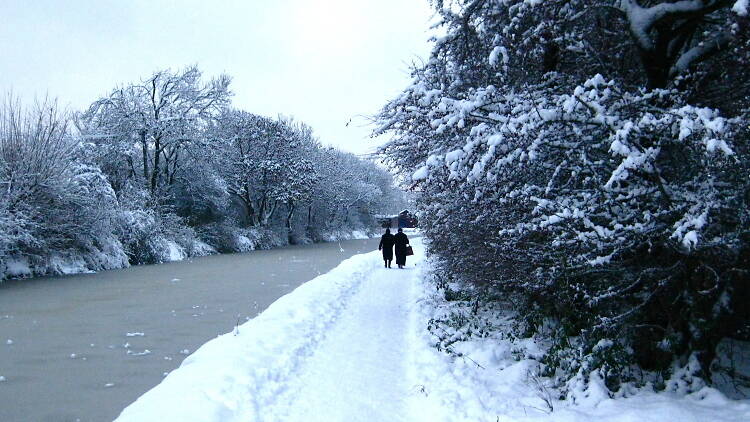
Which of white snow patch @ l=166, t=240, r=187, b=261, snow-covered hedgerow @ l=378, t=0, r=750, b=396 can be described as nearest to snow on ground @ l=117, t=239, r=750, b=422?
snow-covered hedgerow @ l=378, t=0, r=750, b=396

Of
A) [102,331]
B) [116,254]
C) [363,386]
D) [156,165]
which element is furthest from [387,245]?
[156,165]

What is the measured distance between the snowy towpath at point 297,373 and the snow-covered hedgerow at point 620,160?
7.23 ft

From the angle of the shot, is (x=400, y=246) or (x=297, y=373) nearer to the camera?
(x=297, y=373)

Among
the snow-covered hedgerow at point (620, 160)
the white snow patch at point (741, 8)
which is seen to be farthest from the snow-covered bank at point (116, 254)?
the white snow patch at point (741, 8)

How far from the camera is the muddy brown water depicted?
5.89m

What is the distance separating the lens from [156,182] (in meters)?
35.4

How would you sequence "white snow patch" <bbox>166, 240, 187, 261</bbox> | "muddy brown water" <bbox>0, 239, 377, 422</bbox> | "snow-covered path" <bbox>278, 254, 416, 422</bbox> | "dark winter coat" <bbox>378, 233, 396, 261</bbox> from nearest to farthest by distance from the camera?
"snow-covered path" <bbox>278, 254, 416, 422</bbox>, "muddy brown water" <bbox>0, 239, 377, 422</bbox>, "dark winter coat" <bbox>378, 233, 396, 261</bbox>, "white snow patch" <bbox>166, 240, 187, 261</bbox>

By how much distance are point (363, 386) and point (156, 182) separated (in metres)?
33.3

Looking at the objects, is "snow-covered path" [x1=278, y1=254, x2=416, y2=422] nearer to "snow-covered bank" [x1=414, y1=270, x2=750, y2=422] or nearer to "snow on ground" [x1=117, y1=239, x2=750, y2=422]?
"snow on ground" [x1=117, y1=239, x2=750, y2=422]

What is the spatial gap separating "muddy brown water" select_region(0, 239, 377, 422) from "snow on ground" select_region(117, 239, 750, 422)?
86 centimetres

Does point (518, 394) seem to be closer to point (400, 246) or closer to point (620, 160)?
point (620, 160)

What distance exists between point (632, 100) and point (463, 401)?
134 inches

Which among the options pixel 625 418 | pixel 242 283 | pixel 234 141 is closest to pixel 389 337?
pixel 625 418

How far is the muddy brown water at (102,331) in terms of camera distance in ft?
19.3
